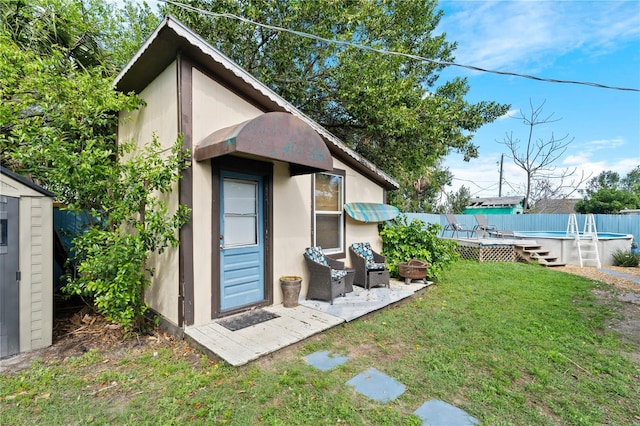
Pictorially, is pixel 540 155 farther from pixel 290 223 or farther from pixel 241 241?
pixel 241 241

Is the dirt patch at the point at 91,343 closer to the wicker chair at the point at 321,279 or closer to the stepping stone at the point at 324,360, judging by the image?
the stepping stone at the point at 324,360

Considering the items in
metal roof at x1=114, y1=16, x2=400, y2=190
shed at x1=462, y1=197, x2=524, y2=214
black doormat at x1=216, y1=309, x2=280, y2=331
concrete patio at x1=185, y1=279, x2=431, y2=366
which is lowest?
concrete patio at x1=185, y1=279, x2=431, y2=366

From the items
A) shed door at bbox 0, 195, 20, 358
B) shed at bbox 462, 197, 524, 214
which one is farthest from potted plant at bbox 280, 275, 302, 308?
shed at bbox 462, 197, 524, 214

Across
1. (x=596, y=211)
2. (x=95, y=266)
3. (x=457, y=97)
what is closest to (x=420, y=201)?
(x=596, y=211)

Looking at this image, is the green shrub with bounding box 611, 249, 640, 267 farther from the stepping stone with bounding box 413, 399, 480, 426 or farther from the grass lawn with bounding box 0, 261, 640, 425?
the stepping stone with bounding box 413, 399, 480, 426

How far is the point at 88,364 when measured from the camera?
3.26 meters

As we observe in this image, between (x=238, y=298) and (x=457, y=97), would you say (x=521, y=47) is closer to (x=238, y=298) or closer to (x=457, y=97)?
(x=457, y=97)

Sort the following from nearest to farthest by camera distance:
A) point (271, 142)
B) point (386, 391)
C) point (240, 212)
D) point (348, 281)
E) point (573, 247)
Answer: point (386, 391), point (271, 142), point (240, 212), point (348, 281), point (573, 247)

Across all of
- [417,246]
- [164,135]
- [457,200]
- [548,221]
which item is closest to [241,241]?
[164,135]

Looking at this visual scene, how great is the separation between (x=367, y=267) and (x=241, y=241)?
277cm

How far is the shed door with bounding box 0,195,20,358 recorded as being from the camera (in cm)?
325

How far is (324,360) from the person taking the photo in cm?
328

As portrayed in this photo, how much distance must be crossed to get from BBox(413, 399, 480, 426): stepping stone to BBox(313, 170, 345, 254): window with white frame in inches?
139

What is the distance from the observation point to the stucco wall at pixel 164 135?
393 centimetres
